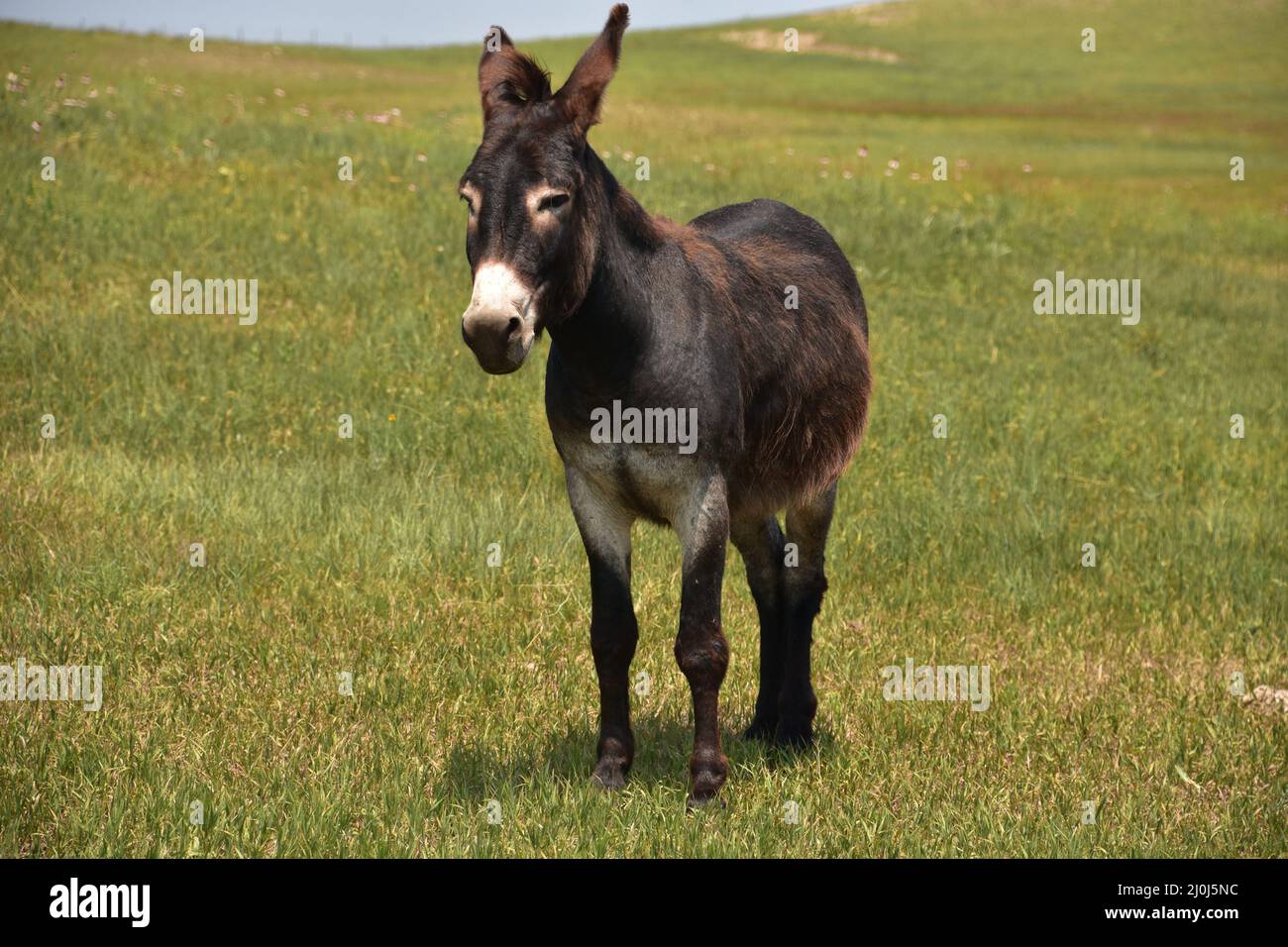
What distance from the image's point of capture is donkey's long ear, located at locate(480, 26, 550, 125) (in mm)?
4926

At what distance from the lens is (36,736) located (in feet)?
19.2

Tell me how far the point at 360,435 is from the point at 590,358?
599 centimetres

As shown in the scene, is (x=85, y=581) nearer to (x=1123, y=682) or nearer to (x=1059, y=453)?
(x=1123, y=682)

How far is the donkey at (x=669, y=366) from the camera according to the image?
471 centimetres

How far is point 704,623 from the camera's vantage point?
5.55 meters

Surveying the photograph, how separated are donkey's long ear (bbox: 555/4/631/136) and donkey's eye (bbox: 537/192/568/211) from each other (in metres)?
0.30

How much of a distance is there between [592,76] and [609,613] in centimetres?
218

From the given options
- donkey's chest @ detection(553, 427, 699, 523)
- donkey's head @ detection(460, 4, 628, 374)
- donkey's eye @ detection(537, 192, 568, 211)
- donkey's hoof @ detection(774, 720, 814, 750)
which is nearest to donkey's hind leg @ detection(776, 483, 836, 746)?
donkey's hoof @ detection(774, 720, 814, 750)
